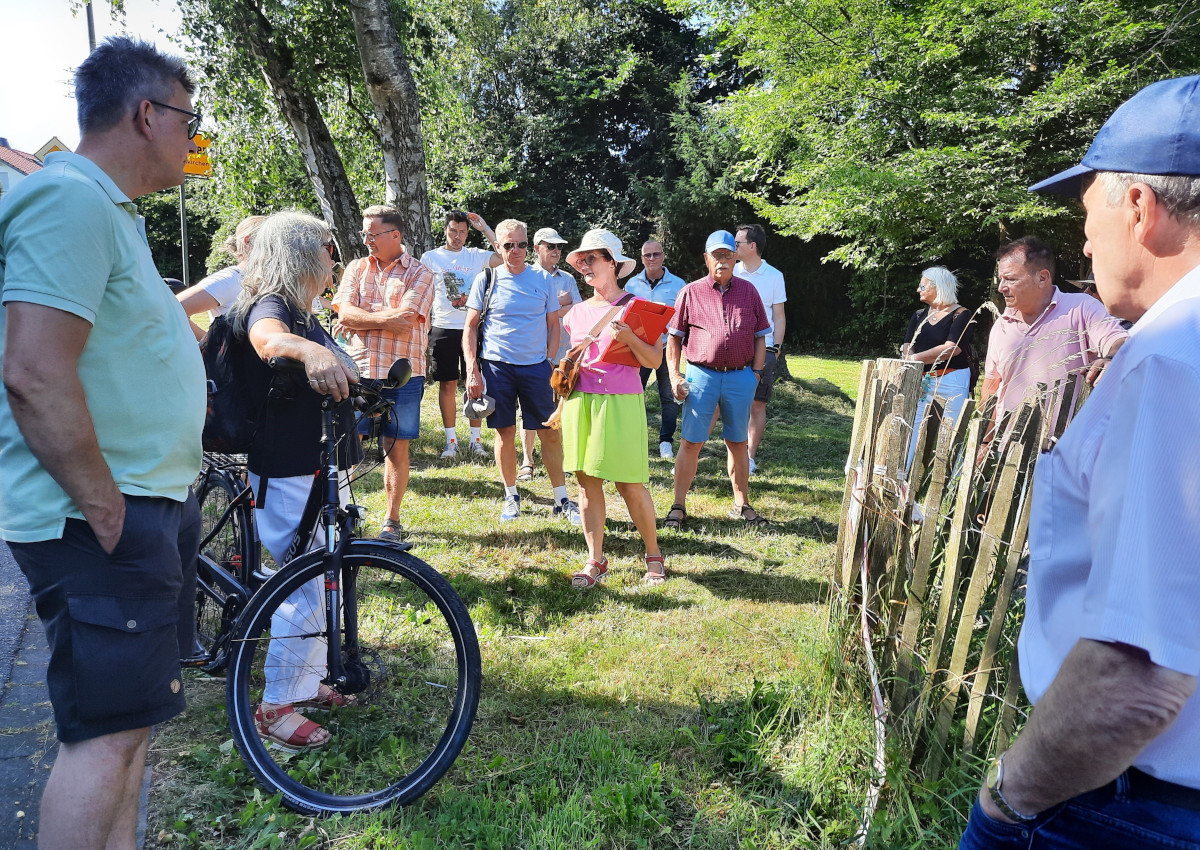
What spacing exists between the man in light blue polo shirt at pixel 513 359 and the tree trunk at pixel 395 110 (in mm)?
2805

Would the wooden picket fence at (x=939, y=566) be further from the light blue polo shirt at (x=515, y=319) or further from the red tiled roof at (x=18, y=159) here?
the red tiled roof at (x=18, y=159)

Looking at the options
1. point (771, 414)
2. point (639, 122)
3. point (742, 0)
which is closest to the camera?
point (771, 414)

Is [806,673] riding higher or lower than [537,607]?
higher

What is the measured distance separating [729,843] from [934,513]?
4.09 feet

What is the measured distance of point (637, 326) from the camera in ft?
15.2

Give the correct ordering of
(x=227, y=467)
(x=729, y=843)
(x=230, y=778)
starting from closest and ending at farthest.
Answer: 1. (x=729, y=843)
2. (x=230, y=778)
3. (x=227, y=467)

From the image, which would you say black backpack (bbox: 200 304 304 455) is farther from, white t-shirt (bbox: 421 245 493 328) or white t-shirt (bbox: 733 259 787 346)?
white t-shirt (bbox: 733 259 787 346)

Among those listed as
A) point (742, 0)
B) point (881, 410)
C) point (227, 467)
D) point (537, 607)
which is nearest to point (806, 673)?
point (881, 410)

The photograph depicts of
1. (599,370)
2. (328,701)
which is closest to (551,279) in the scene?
(599,370)

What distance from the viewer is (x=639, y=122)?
26.6 metres

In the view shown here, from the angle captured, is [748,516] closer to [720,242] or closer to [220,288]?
[720,242]

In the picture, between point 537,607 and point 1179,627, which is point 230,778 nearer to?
point 537,607

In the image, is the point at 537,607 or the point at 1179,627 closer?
the point at 1179,627

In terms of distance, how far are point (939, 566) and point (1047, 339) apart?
85.7 inches
